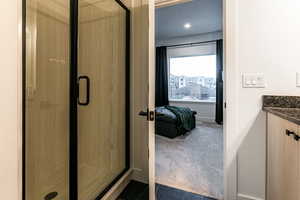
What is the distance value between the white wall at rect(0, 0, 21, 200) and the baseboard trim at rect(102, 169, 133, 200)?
841 millimetres

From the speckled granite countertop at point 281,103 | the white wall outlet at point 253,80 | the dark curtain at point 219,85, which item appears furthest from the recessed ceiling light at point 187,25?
the speckled granite countertop at point 281,103

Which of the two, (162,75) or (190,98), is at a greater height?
(162,75)

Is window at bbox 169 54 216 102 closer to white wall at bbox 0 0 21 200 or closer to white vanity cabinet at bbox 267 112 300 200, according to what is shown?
white vanity cabinet at bbox 267 112 300 200

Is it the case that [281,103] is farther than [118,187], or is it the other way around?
[118,187]

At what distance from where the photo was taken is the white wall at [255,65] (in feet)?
4.55

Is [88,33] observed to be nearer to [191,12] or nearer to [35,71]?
[35,71]

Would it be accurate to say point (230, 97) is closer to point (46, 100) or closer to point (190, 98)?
point (46, 100)

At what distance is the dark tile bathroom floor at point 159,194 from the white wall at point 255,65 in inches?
20.2

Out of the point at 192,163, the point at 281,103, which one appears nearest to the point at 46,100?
the point at 281,103

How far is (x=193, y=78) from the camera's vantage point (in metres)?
5.64

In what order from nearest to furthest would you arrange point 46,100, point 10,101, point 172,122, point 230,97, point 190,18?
point 10,101 < point 46,100 < point 230,97 < point 172,122 < point 190,18

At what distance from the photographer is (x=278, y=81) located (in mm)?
1418

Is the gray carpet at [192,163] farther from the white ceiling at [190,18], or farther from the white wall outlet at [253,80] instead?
the white ceiling at [190,18]

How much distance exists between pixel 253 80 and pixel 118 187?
1.74 meters
